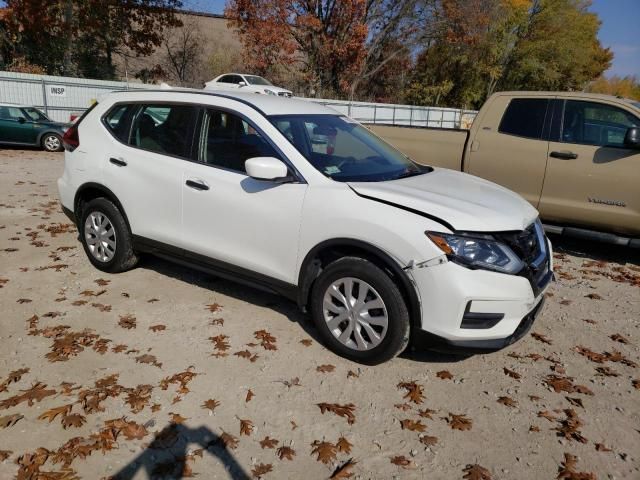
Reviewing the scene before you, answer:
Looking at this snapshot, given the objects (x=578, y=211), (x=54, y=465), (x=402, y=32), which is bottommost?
(x=54, y=465)

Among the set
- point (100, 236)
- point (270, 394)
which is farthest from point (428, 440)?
point (100, 236)

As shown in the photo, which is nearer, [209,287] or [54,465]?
[54,465]

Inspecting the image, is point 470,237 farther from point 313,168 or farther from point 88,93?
point 88,93

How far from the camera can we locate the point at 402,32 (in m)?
33.6

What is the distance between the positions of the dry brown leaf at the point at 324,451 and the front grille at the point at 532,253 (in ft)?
5.36

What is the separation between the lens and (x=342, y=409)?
3.17m

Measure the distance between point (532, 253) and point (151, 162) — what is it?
321 centimetres

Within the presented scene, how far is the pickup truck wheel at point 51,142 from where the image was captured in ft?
48.9

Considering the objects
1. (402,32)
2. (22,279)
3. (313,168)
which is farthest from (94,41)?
(313,168)

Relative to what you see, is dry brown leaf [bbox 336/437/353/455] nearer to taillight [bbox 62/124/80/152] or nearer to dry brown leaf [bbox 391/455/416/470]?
dry brown leaf [bbox 391/455/416/470]

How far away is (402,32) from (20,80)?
77.8 ft

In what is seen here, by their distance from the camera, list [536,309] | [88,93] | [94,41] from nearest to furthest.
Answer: [536,309] < [88,93] < [94,41]

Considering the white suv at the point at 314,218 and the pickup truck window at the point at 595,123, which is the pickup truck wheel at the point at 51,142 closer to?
the white suv at the point at 314,218

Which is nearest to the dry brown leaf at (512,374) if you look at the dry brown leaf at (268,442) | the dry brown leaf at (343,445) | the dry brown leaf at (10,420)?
the dry brown leaf at (343,445)
